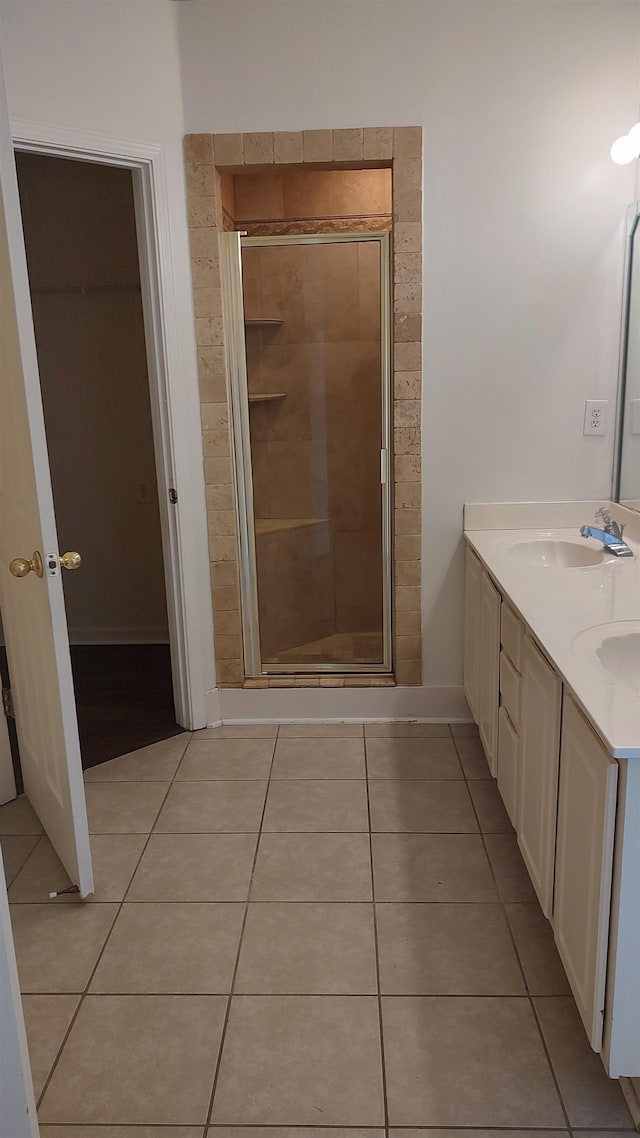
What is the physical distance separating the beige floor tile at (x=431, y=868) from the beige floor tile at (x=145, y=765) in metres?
0.90

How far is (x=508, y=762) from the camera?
2439 mm

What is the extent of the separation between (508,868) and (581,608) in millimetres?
812

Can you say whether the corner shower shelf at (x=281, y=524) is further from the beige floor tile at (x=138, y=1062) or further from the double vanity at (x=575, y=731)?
the beige floor tile at (x=138, y=1062)

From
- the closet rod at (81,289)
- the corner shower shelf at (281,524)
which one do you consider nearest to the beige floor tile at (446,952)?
the corner shower shelf at (281,524)

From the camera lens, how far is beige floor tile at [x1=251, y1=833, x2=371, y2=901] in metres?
2.36

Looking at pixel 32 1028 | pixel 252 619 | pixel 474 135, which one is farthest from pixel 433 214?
pixel 32 1028

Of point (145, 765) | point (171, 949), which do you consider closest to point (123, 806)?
point (145, 765)

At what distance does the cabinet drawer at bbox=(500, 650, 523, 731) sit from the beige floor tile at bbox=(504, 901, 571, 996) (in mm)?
480

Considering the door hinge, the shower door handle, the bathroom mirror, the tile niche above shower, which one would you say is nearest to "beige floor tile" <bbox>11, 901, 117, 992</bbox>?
the door hinge

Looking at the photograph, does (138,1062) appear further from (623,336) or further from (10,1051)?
(623,336)

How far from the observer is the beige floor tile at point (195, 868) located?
2381 mm

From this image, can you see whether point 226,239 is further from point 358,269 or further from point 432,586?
point 432,586

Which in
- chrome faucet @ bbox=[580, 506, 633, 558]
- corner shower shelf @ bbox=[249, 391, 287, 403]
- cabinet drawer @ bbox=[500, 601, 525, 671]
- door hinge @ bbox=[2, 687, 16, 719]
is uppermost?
corner shower shelf @ bbox=[249, 391, 287, 403]

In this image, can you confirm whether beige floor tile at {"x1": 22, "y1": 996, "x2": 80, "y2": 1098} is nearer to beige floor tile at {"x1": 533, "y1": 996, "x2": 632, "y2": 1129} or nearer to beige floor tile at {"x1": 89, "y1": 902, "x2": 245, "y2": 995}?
beige floor tile at {"x1": 89, "y1": 902, "x2": 245, "y2": 995}
